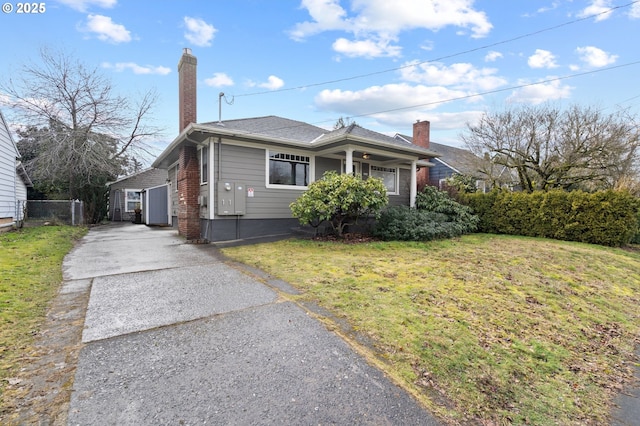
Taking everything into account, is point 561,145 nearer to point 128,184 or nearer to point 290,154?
point 290,154

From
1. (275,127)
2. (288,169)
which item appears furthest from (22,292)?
(275,127)

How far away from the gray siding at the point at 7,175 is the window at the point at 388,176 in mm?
13856

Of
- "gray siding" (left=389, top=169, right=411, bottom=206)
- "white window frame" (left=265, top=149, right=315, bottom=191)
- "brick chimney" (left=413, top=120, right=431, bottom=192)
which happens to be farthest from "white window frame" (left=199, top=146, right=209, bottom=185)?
"brick chimney" (left=413, top=120, right=431, bottom=192)

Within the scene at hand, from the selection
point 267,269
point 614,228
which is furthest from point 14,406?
point 614,228

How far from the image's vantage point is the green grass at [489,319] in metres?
2.48

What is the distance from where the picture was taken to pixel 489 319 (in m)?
3.85

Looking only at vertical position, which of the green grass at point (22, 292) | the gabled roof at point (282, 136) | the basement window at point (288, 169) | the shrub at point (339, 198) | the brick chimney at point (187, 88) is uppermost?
the brick chimney at point (187, 88)

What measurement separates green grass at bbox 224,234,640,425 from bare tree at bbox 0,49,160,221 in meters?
13.0

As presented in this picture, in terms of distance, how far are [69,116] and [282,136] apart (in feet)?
43.7

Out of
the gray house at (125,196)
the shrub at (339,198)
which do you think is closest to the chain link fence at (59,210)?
the gray house at (125,196)

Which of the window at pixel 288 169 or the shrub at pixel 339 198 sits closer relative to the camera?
the shrub at pixel 339 198

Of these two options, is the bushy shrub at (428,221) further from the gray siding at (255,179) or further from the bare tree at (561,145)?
the bare tree at (561,145)

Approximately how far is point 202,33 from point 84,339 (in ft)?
34.5

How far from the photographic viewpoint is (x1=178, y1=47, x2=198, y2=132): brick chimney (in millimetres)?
9867
